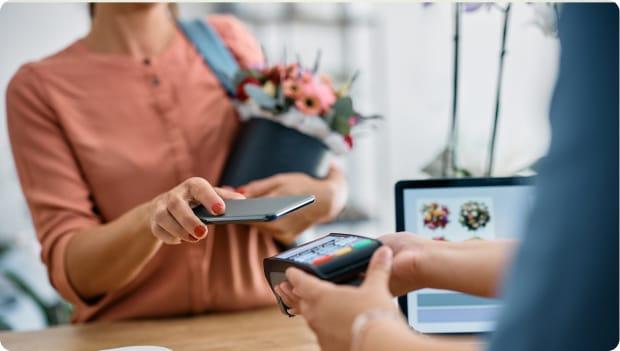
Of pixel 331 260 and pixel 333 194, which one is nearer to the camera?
pixel 331 260

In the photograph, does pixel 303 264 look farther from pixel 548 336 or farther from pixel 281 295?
pixel 548 336

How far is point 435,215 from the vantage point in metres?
0.87

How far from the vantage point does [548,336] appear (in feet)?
1.30

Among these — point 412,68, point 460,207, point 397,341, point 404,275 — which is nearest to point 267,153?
point 460,207

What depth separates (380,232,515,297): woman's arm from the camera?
0.61 meters

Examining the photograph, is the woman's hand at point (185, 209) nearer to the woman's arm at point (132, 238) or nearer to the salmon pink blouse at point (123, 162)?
the woman's arm at point (132, 238)

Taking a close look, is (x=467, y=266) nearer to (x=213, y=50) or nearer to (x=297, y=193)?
(x=297, y=193)

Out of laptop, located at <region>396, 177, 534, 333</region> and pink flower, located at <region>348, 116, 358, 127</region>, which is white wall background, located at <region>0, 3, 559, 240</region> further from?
laptop, located at <region>396, 177, 534, 333</region>

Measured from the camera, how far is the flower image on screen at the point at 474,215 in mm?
872

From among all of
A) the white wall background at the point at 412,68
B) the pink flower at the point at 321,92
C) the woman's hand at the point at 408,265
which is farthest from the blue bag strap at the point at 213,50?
the white wall background at the point at 412,68

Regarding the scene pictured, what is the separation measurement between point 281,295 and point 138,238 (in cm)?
36

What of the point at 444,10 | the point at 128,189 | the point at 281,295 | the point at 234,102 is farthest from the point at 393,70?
the point at 281,295

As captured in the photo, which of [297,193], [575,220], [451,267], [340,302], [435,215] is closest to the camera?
[575,220]

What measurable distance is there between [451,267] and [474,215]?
0.27 meters
